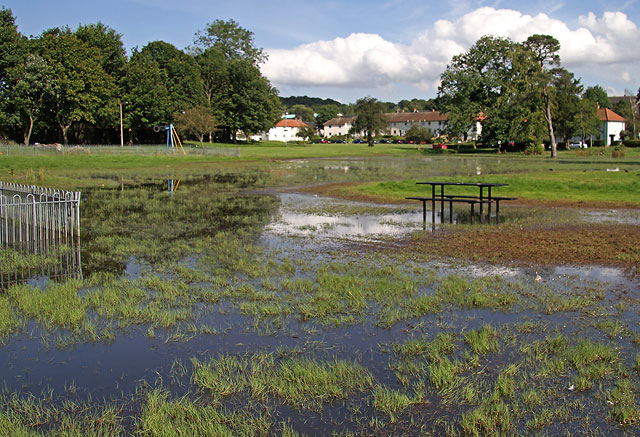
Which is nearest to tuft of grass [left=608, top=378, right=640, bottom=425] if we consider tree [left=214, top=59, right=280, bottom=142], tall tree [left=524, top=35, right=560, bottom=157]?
tall tree [left=524, top=35, right=560, bottom=157]

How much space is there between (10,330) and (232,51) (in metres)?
114

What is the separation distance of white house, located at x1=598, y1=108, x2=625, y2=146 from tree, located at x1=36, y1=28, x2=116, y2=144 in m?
86.8

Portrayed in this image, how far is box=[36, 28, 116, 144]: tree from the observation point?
69.2 meters

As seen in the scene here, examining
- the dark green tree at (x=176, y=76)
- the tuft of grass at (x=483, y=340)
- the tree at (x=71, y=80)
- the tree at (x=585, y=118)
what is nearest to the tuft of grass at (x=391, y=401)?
the tuft of grass at (x=483, y=340)

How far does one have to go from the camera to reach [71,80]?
6944 centimetres

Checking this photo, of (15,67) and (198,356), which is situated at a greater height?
(15,67)

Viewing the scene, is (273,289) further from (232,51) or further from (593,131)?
(232,51)

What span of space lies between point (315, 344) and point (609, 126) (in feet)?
387

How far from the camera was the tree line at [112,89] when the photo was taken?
224ft

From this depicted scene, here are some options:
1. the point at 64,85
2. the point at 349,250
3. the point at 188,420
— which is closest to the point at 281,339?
the point at 188,420

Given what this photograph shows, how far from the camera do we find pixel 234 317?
8.96 m

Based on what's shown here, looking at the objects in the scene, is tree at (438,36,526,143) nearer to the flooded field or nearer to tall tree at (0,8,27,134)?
tall tree at (0,8,27,134)

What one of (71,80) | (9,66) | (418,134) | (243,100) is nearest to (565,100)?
(418,134)

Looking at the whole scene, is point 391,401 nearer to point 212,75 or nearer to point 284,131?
point 212,75
